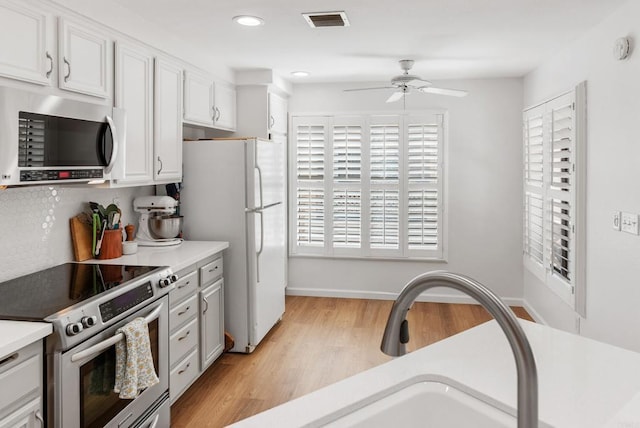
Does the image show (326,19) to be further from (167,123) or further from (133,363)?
(133,363)

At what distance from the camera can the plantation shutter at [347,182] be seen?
5.32 meters

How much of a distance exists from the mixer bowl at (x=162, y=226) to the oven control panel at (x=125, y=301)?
1006 millimetres

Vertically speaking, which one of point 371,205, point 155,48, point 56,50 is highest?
point 155,48

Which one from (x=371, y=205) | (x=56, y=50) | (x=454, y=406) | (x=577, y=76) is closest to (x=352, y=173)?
(x=371, y=205)

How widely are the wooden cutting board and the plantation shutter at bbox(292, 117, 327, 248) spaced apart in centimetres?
271

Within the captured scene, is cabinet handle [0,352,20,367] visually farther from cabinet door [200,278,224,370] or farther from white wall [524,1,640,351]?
white wall [524,1,640,351]

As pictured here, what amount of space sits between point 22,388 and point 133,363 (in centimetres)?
55

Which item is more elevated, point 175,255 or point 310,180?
point 310,180

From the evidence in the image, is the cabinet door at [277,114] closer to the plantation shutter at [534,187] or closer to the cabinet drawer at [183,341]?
the cabinet drawer at [183,341]

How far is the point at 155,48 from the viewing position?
10.7 ft

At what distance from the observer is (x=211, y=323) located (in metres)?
3.51

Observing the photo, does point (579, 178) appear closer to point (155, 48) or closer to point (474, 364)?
point (474, 364)

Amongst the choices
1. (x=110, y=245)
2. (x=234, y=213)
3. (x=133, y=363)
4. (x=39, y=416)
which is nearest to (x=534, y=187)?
(x=234, y=213)

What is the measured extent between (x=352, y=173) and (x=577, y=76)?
241 centimetres
